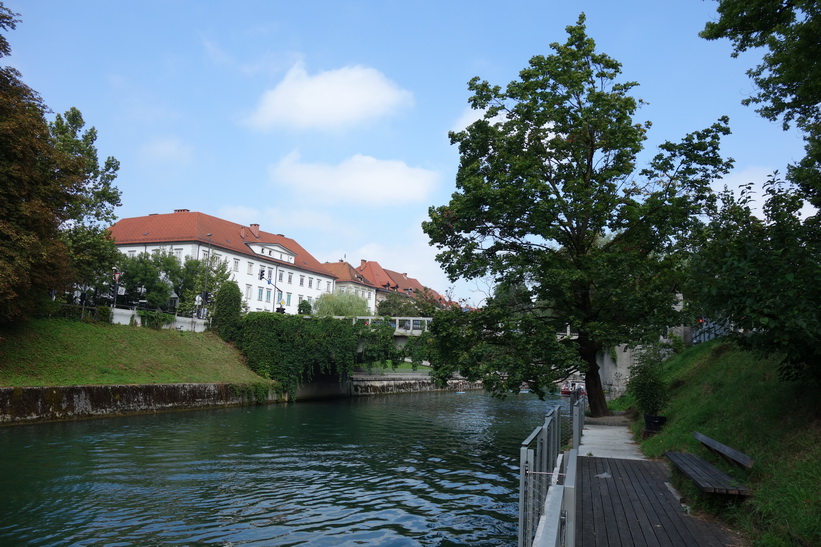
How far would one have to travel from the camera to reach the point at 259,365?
4116 centimetres

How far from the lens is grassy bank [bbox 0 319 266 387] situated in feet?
86.8

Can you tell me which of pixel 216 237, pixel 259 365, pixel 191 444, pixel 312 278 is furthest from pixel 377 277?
pixel 191 444

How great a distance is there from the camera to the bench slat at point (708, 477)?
7.57 metres

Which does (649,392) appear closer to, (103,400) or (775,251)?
(775,251)

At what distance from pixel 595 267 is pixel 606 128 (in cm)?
485

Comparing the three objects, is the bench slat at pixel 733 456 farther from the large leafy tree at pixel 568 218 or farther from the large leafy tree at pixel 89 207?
the large leafy tree at pixel 89 207

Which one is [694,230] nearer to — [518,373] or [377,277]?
[518,373]

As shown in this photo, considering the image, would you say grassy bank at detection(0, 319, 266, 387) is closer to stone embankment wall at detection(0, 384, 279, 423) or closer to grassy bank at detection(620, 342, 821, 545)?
stone embankment wall at detection(0, 384, 279, 423)

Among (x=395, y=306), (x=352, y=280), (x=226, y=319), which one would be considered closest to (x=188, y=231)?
(x=395, y=306)

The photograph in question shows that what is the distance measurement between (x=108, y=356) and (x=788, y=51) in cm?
3186

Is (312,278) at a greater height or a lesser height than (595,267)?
greater

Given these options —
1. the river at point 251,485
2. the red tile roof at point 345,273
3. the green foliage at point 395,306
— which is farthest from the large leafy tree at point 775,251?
the red tile roof at point 345,273

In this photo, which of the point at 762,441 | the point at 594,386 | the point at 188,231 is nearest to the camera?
the point at 762,441

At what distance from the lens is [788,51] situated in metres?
11.7
